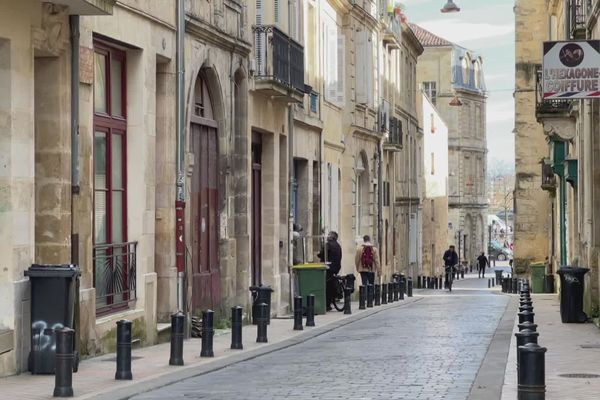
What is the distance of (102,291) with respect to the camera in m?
17.6

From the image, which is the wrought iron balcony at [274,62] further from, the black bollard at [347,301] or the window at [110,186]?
the window at [110,186]

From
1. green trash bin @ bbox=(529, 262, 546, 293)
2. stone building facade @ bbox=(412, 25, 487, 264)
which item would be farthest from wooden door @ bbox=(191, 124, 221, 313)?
stone building facade @ bbox=(412, 25, 487, 264)

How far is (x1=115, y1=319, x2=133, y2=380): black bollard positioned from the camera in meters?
13.4

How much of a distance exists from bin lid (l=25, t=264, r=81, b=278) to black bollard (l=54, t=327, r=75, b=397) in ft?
7.52

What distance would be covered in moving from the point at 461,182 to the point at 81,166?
87.0 metres

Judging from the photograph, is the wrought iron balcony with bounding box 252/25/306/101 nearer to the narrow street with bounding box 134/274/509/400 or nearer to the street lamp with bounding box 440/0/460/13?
the narrow street with bounding box 134/274/509/400

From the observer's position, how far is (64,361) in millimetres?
11906

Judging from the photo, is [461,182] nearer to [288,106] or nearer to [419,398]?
[288,106]

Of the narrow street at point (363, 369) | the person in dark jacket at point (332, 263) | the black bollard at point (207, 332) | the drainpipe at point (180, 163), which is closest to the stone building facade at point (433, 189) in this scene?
the person in dark jacket at point (332, 263)

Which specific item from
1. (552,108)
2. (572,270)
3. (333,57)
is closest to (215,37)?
(572,270)

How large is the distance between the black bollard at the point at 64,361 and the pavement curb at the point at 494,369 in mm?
3404

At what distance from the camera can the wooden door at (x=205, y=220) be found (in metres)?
22.1

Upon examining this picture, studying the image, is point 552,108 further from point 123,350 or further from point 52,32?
point 123,350

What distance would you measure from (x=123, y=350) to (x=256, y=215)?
46.7 feet
